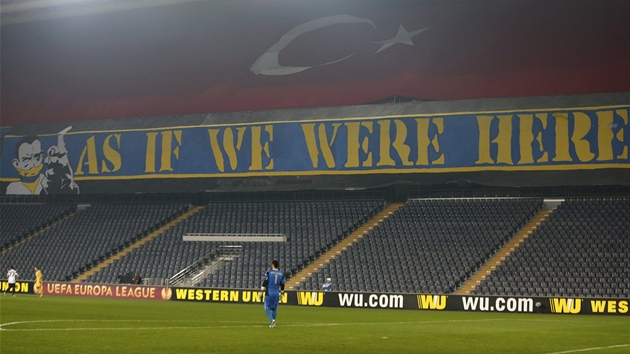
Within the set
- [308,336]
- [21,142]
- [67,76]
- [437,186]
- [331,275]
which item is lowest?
[308,336]

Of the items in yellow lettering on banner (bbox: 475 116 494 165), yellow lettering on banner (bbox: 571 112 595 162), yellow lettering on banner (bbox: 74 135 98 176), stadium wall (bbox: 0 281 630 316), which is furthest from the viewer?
yellow lettering on banner (bbox: 74 135 98 176)

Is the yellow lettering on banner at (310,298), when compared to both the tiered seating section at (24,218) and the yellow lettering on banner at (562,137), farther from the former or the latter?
the tiered seating section at (24,218)

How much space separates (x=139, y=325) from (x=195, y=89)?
3199 centimetres

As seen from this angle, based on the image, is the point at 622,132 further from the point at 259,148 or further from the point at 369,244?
the point at 259,148

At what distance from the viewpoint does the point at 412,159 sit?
48.9 metres

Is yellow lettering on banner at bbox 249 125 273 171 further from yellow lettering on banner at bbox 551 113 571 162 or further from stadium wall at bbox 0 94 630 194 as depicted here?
yellow lettering on banner at bbox 551 113 571 162

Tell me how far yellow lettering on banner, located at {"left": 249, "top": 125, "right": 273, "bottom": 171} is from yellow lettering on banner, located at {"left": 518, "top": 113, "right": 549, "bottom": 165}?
500 inches

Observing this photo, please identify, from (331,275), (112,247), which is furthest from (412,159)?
(112,247)

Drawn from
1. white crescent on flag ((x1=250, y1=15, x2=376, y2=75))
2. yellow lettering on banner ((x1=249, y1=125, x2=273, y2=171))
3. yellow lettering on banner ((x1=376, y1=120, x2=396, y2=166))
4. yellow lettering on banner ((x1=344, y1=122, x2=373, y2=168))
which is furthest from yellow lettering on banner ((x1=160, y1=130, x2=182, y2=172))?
yellow lettering on banner ((x1=376, y1=120, x2=396, y2=166))

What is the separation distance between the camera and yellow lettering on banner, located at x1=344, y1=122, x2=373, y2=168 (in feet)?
163

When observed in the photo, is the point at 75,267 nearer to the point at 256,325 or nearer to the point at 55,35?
the point at 55,35

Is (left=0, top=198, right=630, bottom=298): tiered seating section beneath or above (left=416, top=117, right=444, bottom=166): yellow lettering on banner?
beneath

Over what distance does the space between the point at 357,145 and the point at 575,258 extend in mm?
12445

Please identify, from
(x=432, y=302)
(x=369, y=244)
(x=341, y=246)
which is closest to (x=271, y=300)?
(x=432, y=302)
